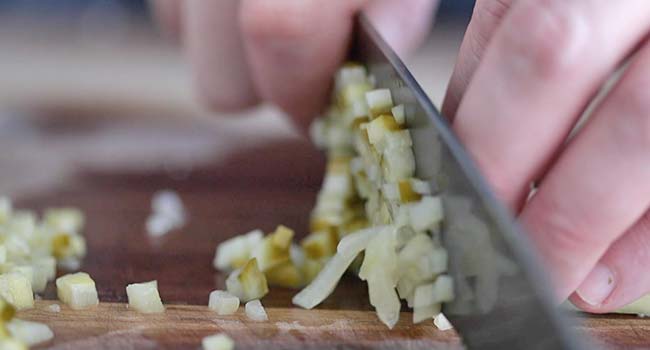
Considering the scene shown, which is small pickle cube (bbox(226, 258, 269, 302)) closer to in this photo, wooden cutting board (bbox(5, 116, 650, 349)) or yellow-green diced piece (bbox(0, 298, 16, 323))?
wooden cutting board (bbox(5, 116, 650, 349))

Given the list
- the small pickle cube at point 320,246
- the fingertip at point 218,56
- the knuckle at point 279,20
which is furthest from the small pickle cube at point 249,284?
the fingertip at point 218,56

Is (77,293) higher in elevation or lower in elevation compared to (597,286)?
higher

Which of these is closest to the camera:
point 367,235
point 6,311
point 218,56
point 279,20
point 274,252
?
point 6,311

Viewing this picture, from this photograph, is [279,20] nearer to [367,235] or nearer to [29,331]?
[367,235]

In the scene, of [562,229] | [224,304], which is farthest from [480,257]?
[224,304]

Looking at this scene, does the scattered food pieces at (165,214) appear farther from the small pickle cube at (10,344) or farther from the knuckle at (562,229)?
the knuckle at (562,229)

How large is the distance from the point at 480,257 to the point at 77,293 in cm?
42

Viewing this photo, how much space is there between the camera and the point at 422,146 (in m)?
0.83

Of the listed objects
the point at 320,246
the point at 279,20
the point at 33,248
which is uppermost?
the point at 279,20

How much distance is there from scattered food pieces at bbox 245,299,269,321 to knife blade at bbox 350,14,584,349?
0.19 m

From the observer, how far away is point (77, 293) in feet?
2.89

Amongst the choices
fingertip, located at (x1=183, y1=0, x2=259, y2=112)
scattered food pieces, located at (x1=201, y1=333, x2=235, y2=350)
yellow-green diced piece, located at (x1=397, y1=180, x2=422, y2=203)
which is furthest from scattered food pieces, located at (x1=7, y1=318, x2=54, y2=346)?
fingertip, located at (x1=183, y1=0, x2=259, y2=112)

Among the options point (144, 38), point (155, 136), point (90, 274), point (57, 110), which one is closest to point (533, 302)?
point (90, 274)

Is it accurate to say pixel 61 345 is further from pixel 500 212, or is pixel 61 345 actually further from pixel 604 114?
pixel 604 114
